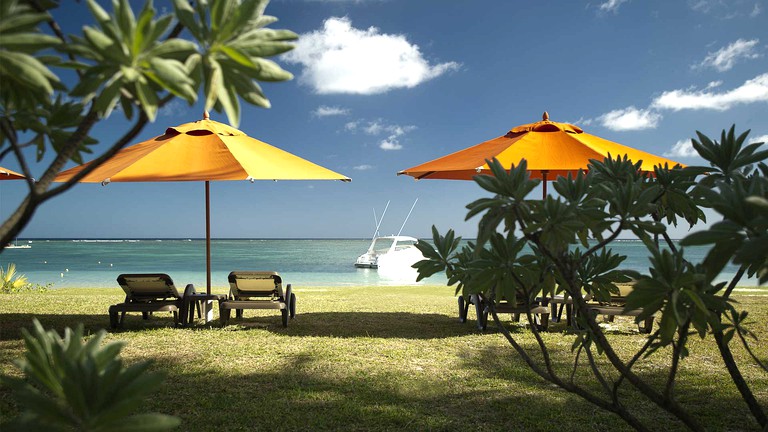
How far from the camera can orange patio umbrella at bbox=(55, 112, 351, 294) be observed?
19.3ft

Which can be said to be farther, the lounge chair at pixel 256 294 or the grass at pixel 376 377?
the lounge chair at pixel 256 294

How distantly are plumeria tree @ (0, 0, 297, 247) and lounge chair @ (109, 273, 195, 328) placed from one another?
534 cm

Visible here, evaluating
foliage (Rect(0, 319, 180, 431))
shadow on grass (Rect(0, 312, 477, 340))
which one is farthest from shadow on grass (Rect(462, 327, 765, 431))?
foliage (Rect(0, 319, 180, 431))

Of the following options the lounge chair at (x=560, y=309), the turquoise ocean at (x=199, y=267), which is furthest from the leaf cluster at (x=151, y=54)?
the lounge chair at (x=560, y=309)

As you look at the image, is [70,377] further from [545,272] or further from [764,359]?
[764,359]

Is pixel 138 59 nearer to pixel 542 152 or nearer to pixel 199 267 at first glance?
pixel 542 152

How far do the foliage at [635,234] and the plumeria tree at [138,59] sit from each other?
3.05ft

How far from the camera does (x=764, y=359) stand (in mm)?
5035

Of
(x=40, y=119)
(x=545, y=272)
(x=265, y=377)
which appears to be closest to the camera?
(x=40, y=119)

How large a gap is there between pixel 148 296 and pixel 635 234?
585 centimetres

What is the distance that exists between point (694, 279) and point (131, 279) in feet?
19.4

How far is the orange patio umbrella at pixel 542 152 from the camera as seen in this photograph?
6.10 metres

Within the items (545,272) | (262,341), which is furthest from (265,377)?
(545,272)

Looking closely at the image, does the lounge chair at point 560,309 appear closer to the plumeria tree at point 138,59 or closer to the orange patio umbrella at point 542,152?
the orange patio umbrella at point 542,152
